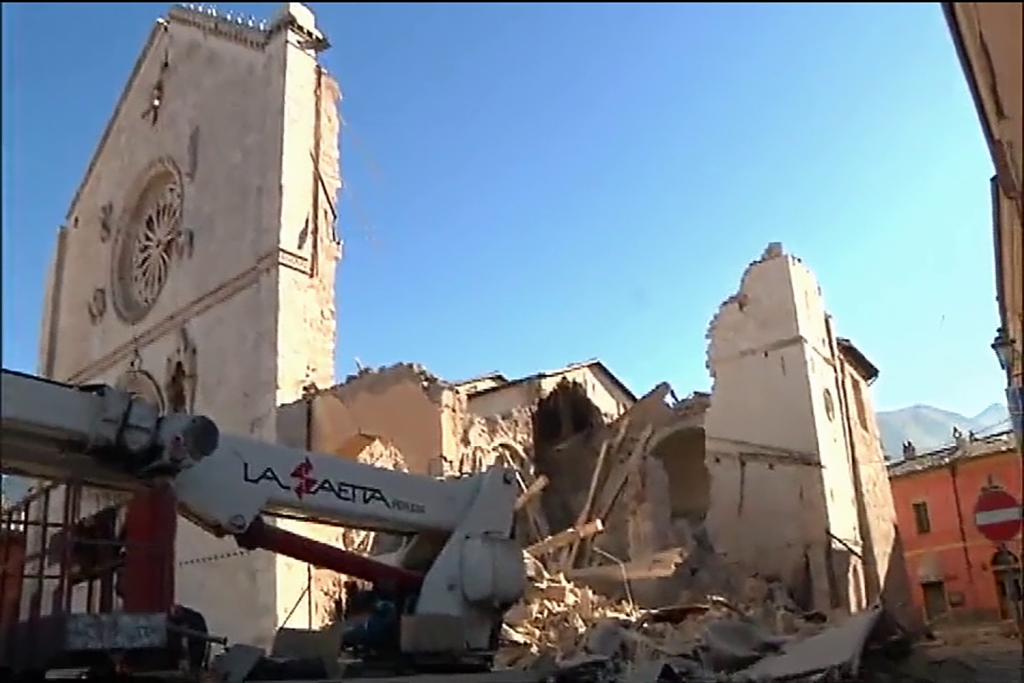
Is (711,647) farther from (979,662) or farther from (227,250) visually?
(227,250)

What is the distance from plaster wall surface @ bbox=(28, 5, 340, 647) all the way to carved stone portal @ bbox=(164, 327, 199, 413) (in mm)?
69

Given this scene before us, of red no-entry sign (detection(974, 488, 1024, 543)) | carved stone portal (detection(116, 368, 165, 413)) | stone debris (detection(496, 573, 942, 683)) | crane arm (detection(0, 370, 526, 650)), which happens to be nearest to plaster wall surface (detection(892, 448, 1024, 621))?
stone debris (detection(496, 573, 942, 683))

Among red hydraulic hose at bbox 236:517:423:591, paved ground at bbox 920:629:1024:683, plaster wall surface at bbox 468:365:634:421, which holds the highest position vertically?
plaster wall surface at bbox 468:365:634:421

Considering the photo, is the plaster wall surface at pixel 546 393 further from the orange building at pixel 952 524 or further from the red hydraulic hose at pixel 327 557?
the red hydraulic hose at pixel 327 557

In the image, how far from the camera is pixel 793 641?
34.0 ft

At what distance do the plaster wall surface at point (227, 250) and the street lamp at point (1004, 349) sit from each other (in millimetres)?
10650

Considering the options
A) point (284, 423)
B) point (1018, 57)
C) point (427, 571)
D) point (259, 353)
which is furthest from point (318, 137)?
point (1018, 57)

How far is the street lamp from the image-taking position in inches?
510

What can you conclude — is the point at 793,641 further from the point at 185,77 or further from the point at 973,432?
the point at 973,432

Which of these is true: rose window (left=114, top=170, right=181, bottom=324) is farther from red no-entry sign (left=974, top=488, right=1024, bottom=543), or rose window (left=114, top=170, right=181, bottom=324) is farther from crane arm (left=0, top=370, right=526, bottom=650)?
red no-entry sign (left=974, top=488, right=1024, bottom=543)

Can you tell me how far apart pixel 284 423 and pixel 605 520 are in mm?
Result: 6993

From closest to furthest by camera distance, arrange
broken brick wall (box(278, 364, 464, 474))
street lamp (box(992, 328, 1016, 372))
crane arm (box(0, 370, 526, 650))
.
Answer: crane arm (box(0, 370, 526, 650)) → street lamp (box(992, 328, 1016, 372)) → broken brick wall (box(278, 364, 464, 474))

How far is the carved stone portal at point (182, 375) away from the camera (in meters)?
20.0

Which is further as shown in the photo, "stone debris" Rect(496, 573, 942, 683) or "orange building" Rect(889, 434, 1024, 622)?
"orange building" Rect(889, 434, 1024, 622)
